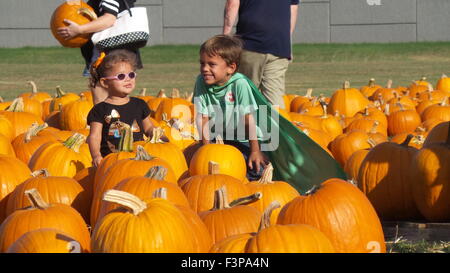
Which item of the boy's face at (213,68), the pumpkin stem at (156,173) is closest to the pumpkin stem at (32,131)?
the boy's face at (213,68)

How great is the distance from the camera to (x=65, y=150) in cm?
538

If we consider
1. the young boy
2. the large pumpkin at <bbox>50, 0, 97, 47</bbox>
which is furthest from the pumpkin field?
the large pumpkin at <bbox>50, 0, 97, 47</bbox>

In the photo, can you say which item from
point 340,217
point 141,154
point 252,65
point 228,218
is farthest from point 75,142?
point 252,65

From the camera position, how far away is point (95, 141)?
219 inches

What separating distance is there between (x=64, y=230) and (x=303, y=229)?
1108 millimetres

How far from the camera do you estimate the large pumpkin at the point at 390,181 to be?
17.3 ft

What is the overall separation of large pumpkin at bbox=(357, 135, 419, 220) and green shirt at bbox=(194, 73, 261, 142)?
1.05 m

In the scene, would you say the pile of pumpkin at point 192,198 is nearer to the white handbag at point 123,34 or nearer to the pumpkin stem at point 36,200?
the pumpkin stem at point 36,200

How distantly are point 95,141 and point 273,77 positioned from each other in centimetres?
297

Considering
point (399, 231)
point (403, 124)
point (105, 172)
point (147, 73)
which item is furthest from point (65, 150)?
point (147, 73)

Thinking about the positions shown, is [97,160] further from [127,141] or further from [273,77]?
[273,77]

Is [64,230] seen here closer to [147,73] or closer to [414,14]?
[147,73]

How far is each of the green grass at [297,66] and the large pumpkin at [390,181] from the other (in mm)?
8965

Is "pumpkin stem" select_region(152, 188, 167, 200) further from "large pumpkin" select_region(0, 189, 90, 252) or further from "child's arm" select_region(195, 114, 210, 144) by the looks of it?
"child's arm" select_region(195, 114, 210, 144)
